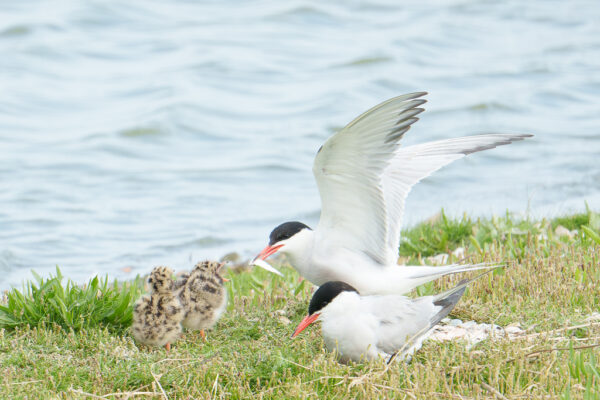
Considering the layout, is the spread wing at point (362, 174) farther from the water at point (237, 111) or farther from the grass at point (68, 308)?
the water at point (237, 111)

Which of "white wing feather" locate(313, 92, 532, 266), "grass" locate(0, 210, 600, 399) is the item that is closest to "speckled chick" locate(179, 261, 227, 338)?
"grass" locate(0, 210, 600, 399)

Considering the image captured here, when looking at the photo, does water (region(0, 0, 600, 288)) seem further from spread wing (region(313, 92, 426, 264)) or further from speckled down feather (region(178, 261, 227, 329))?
spread wing (region(313, 92, 426, 264))

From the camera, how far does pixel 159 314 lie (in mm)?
5246

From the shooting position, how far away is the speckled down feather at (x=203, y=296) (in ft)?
17.9

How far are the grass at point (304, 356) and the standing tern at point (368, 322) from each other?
113mm

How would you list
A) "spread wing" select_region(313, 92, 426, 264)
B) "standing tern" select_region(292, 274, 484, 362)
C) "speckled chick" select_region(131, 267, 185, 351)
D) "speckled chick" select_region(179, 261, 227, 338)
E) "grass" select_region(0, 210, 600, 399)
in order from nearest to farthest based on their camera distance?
"grass" select_region(0, 210, 600, 399) → "standing tern" select_region(292, 274, 484, 362) → "spread wing" select_region(313, 92, 426, 264) → "speckled chick" select_region(131, 267, 185, 351) → "speckled chick" select_region(179, 261, 227, 338)

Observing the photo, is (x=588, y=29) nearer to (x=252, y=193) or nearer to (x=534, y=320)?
(x=252, y=193)

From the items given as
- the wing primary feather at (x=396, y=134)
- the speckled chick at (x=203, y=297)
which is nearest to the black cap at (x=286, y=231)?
the speckled chick at (x=203, y=297)

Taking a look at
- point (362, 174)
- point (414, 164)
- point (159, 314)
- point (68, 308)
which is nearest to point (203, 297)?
point (159, 314)

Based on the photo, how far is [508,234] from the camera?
24.5 feet

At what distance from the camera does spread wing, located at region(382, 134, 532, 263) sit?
5918 millimetres

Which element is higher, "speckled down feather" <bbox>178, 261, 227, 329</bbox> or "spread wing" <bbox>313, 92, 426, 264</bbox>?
"spread wing" <bbox>313, 92, 426, 264</bbox>

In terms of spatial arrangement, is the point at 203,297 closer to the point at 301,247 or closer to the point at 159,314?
the point at 159,314

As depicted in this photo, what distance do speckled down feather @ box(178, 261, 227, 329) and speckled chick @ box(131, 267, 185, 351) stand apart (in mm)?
82
